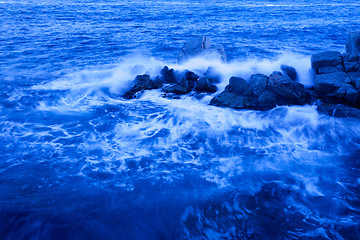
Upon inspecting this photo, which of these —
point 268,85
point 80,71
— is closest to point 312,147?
point 268,85

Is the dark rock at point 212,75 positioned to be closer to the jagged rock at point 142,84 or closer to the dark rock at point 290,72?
the jagged rock at point 142,84

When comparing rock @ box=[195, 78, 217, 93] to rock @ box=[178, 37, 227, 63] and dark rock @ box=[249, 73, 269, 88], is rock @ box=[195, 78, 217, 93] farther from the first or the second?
rock @ box=[178, 37, 227, 63]

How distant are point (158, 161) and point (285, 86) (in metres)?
5.96

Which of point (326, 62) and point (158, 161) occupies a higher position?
point (326, 62)

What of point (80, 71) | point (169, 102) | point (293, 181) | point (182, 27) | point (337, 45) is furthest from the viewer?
point (182, 27)

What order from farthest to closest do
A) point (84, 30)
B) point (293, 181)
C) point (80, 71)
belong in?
point (84, 30)
point (80, 71)
point (293, 181)

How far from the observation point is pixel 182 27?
25.6 meters

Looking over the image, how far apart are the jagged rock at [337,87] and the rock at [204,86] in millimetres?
4156

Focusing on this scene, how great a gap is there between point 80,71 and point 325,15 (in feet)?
95.0

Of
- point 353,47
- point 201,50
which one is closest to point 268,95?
point 353,47

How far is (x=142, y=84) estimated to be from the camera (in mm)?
12586

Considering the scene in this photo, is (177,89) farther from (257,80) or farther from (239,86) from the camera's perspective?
(257,80)

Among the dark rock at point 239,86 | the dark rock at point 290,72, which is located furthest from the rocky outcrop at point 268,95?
the dark rock at point 290,72

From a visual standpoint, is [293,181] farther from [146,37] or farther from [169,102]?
[146,37]
